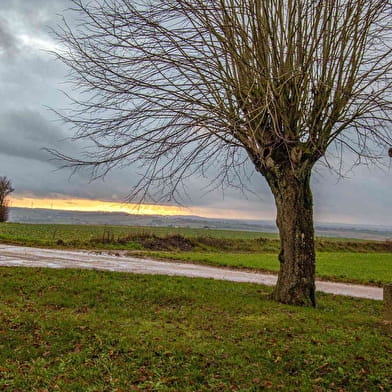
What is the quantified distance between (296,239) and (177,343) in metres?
4.36

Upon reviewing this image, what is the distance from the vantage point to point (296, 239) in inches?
385

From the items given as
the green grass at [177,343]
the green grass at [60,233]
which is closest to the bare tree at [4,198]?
the green grass at [60,233]

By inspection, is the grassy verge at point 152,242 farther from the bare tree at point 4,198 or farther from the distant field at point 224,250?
the bare tree at point 4,198

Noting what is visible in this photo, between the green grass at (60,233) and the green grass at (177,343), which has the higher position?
the green grass at (177,343)

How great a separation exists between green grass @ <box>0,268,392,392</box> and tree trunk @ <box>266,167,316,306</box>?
55cm

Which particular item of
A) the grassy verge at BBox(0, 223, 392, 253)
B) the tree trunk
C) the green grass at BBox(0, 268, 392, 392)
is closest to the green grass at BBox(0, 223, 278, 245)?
the grassy verge at BBox(0, 223, 392, 253)

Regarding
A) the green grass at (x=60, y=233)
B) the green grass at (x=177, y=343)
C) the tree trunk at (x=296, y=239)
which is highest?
the tree trunk at (x=296, y=239)

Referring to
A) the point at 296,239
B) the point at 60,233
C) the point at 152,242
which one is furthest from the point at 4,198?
the point at 296,239

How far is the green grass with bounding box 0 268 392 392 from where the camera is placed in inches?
218

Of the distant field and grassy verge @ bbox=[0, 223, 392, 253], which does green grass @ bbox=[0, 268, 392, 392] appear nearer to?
the distant field

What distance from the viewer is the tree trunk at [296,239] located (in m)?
9.80

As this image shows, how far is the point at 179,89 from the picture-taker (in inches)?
357

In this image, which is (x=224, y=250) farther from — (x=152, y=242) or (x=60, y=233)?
(x=60, y=233)

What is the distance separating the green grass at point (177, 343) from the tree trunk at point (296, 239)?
55 cm
